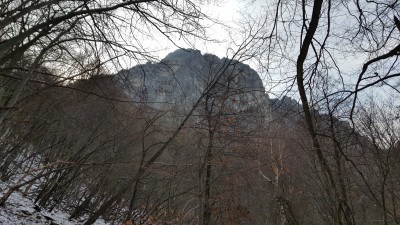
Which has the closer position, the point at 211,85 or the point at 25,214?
the point at 211,85

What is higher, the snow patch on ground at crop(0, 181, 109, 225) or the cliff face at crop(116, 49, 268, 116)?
the cliff face at crop(116, 49, 268, 116)

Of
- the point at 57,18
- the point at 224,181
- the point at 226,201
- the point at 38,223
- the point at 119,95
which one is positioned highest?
the point at 57,18

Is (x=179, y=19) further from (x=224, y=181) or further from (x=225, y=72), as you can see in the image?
(x=224, y=181)

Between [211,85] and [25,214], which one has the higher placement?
[211,85]

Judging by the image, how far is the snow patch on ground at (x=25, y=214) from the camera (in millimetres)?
8341

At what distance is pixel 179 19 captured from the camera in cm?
405

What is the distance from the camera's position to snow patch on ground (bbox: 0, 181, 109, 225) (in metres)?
8.34

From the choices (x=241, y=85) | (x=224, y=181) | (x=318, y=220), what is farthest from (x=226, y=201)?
(x=318, y=220)

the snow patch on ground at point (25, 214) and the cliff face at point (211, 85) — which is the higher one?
the cliff face at point (211, 85)

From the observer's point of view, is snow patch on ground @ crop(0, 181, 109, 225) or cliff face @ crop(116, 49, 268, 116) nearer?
cliff face @ crop(116, 49, 268, 116)

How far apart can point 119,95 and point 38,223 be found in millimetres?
6546

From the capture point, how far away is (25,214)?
9.30m

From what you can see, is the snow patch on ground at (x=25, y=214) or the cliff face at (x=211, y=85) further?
the snow patch on ground at (x=25, y=214)

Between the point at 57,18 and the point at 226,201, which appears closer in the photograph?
the point at 57,18
